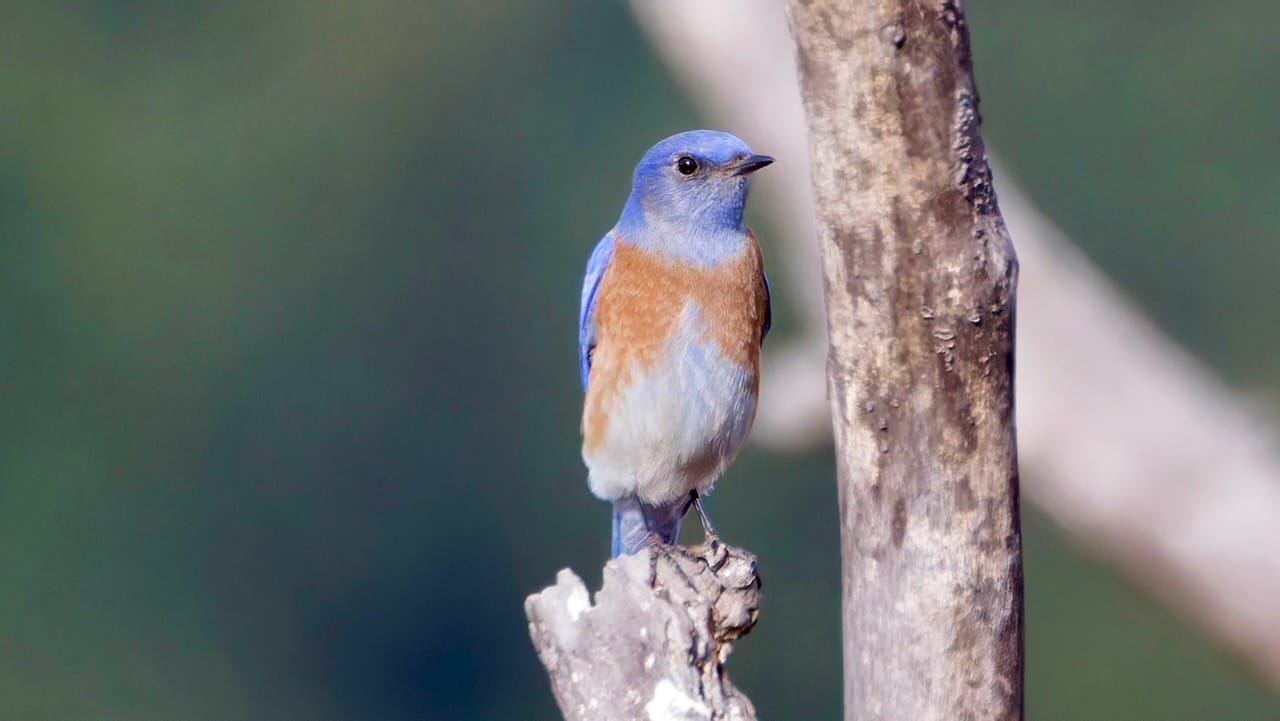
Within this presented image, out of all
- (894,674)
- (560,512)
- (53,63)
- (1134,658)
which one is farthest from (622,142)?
(894,674)

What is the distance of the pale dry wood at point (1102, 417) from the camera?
328 cm

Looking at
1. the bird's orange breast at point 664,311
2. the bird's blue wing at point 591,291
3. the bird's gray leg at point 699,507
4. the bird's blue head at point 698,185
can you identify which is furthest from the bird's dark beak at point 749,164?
the bird's gray leg at point 699,507

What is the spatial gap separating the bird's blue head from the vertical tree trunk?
0.99m

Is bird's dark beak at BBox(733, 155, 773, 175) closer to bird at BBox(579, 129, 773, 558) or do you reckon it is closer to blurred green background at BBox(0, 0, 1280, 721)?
bird at BBox(579, 129, 773, 558)

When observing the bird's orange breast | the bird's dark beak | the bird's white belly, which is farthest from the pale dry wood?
the bird's white belly

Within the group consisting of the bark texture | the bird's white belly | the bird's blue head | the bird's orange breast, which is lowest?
the bark texture

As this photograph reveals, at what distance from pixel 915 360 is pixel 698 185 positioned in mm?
1123

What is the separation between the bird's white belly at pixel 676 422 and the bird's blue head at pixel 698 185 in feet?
0.68

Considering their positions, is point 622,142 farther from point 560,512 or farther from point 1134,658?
point 1134,658

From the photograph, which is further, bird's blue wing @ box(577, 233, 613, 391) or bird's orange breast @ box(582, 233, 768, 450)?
bird's blue wing @ box(577, 233, 613, 391)

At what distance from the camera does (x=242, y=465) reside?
755 centimetres

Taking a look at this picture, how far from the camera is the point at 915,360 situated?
1.88 meters

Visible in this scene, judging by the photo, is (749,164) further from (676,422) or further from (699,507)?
(699,507)

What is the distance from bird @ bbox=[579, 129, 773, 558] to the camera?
2846mm
